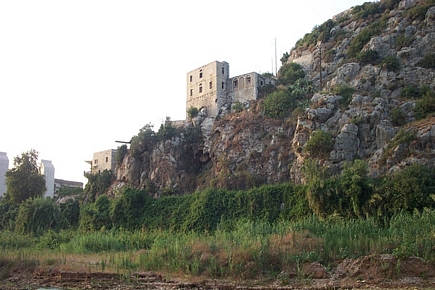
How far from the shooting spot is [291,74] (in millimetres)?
45156

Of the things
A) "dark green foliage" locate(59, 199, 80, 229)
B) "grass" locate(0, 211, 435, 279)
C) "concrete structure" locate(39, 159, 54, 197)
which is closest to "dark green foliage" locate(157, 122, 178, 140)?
"dark green foliage" locate(59, 199, 80, 229)

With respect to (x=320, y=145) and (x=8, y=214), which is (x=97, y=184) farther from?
→ (x=320, y=145)

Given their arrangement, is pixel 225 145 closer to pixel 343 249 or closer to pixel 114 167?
pixel 114 167

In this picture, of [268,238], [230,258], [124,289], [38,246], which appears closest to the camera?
[124,289]

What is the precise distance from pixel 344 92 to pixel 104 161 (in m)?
28.8

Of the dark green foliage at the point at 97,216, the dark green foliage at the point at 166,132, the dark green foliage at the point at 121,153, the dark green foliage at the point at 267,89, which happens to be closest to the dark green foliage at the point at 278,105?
the dark green foliage at the point at 267,89

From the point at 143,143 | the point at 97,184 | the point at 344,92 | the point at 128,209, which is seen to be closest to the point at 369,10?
the point at 344,92

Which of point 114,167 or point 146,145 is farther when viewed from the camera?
point 114,167

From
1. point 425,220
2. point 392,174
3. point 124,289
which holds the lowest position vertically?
point 124,289

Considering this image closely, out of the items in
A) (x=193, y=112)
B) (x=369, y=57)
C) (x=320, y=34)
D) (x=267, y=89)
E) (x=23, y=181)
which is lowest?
(x=23, y=181)

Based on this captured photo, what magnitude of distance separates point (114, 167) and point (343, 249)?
1371 inches

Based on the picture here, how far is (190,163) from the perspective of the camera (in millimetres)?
43781

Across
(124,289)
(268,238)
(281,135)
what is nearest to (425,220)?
(268,238)

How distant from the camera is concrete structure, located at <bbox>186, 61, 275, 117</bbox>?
1805 inches
